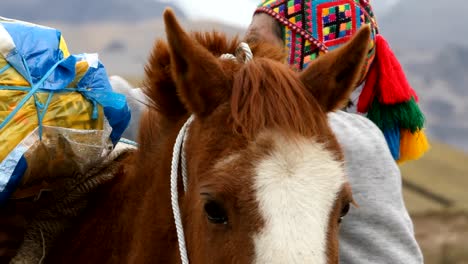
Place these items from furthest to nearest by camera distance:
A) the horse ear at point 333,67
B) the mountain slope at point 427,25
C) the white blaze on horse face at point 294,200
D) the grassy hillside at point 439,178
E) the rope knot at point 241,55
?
the mountain slope at point 427,25 < the grassy hillside at point 439,178 < the rope knot at point 241,55 < the horse ear at point 333,67 < the white blaze on horse face at point 294,200

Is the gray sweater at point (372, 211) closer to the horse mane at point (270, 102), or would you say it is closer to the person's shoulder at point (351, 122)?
the person's shoulder at point (351, 122)

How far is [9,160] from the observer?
2.52 metres

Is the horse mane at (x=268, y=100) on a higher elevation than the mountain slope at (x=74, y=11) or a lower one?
higher

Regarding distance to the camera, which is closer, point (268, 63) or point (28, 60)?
point (268, 63)

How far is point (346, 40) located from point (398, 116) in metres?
0.49

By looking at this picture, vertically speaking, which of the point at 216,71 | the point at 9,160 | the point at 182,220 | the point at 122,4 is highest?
the point at 216,71

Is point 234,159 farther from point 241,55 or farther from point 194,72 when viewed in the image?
point 241,55

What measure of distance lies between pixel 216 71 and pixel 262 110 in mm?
234

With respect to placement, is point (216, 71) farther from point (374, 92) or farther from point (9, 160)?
point (374, 92)

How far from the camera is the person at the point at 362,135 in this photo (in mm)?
3174

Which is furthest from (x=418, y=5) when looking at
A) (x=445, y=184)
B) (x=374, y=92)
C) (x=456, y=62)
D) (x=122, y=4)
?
(x=374, y=92)

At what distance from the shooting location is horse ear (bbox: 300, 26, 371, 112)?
2.38 meters

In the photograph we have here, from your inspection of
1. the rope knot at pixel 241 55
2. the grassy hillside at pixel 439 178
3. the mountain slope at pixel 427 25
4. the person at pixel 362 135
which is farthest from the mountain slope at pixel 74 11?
the rope knot at pixel 241 55

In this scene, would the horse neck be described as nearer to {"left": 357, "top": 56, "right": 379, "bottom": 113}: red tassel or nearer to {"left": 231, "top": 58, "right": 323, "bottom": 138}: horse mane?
{"left": 231, "top": 58, "right": 323, "bottom": 138}: horse mane
